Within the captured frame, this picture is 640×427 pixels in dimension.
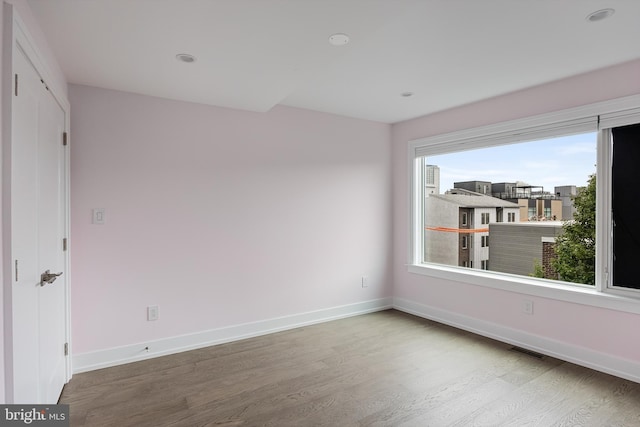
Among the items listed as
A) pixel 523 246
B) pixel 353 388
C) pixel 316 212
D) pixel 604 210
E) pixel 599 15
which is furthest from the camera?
pixel 316 212

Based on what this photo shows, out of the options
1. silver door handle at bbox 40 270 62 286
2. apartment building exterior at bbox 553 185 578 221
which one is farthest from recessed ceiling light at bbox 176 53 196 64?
apartment building exterior at bbox 553 185 578 221

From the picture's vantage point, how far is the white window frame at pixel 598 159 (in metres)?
2.78

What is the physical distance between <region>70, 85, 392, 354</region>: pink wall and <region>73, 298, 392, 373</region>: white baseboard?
0.21 ft

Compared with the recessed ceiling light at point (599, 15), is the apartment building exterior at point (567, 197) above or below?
below

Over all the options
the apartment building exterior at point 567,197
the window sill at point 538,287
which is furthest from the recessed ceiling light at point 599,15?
the window sill at point 538,287

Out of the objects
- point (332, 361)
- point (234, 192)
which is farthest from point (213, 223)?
point (332, 361)

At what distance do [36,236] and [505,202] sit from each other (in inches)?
158

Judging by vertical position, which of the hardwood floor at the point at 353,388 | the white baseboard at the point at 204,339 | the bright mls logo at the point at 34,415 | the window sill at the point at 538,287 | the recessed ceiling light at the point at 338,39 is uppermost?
the recessed ceiling light at the point at 338,39

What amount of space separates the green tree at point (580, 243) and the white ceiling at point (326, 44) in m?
1.09

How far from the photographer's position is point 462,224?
4.21 metres

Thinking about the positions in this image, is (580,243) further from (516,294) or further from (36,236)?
(36,236)

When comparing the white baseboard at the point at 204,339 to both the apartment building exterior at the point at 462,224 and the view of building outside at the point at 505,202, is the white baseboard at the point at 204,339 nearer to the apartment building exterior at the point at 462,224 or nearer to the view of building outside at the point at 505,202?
the apartment building exterior at the point at 462,224

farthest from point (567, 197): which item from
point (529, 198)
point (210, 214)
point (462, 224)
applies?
point (210, 214)

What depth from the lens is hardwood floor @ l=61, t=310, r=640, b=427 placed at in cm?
226
